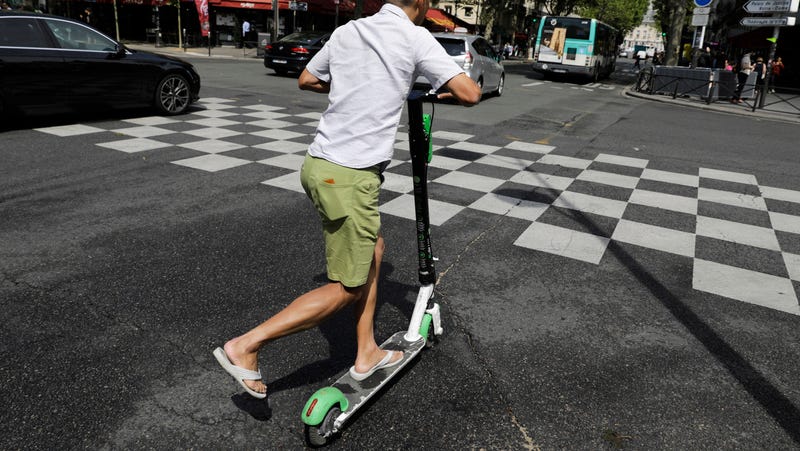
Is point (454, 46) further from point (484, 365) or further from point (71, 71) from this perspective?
point (484, 365)

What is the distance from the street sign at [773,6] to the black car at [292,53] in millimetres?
12940

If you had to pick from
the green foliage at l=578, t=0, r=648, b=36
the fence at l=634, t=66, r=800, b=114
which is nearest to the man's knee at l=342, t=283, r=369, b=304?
the fence at l=634, t=66, r=800, b=114

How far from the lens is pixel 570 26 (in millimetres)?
23719

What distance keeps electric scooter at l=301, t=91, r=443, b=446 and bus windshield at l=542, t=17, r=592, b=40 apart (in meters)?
23.3

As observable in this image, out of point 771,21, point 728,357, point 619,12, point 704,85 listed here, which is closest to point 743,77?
point 704,85

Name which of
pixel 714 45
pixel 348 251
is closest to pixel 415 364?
pixel 348 251

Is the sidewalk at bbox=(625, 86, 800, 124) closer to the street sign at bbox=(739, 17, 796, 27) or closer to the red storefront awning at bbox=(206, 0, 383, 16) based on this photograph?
the street sign at bbox=(739, 17, 796, 27)

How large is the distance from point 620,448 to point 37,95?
8235 millimetres

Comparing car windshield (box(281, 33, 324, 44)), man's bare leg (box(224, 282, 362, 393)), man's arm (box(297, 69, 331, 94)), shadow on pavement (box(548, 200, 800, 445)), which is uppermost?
car windshield (box(281, 33, 324, 44))

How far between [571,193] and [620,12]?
297 ft

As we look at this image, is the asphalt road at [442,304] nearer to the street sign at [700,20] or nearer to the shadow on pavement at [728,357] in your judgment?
the shadow on pavement at [728,357]

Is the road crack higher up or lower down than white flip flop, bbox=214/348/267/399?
lower down

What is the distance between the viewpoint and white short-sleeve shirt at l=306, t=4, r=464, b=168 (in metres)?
2.02

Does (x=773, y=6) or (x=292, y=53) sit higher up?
(x=773, y=6)
